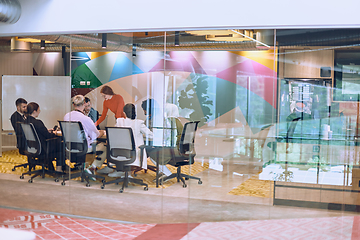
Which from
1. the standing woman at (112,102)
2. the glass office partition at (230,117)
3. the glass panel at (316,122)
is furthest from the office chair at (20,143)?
the glass panel at (316,122)

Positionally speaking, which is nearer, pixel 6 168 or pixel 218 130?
pixel 218 130

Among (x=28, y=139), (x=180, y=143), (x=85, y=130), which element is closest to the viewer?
(x=180, y=143)

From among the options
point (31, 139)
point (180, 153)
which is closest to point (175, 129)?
point (180, 153)

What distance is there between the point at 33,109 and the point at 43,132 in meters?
0.40

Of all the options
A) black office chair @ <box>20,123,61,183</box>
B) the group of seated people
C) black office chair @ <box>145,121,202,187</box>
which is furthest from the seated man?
black office chair @ <box>145,121,202,187</box>

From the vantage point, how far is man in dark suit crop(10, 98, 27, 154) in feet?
18.7

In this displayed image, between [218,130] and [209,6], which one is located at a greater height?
[209,6]

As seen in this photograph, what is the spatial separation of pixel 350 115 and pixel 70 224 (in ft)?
12.7

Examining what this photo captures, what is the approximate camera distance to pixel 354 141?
4223 mm

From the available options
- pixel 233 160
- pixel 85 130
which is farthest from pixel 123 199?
pixel 233 160

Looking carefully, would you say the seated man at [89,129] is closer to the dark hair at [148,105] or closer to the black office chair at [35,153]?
the black office chair at [35,153]

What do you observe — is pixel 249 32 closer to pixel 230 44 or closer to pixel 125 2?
pixel 230 44

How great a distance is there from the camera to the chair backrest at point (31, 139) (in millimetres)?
5758

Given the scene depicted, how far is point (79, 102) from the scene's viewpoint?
5.30 metres
